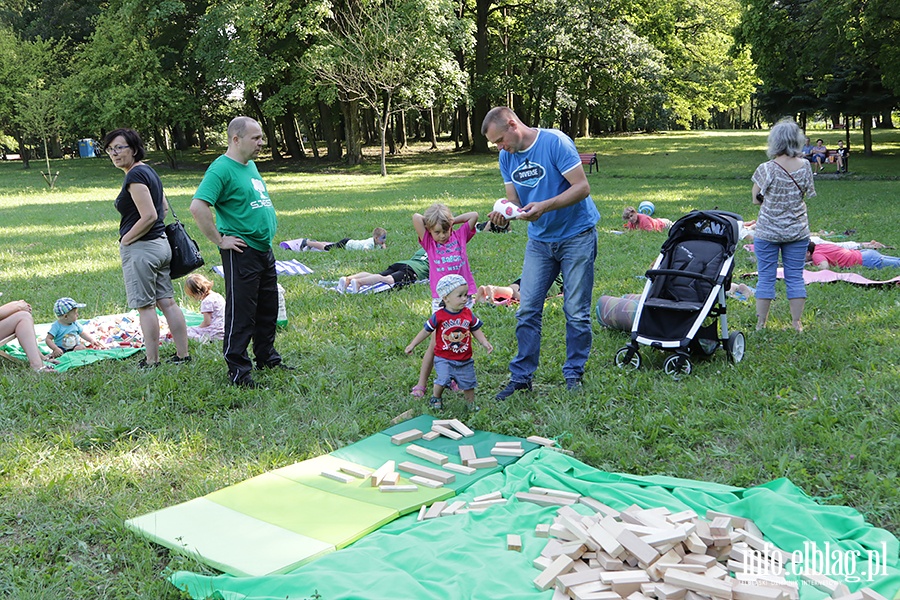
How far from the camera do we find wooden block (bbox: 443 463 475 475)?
4828 millimetres

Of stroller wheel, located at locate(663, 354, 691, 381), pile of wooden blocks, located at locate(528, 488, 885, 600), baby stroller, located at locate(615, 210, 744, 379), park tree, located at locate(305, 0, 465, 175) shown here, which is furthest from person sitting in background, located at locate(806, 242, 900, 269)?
park tree, located at locate(305, 0, 465, 175)

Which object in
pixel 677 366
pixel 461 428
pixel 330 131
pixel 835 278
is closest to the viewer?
pixel 461 428

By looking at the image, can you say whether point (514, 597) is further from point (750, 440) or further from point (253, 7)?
point (253, 7)

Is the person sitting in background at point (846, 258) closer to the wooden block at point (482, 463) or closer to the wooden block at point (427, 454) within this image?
the wooden block at point (482, 463)

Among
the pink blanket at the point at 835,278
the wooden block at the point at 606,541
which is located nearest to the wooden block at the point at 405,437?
the wooden block at the point at 606,541

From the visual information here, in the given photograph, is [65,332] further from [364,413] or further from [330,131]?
[330,131]

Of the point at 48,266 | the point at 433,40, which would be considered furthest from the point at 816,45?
the point at 48,266

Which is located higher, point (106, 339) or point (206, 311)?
point (206, 311)

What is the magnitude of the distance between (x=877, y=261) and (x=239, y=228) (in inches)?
342

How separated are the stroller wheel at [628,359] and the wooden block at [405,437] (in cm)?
207

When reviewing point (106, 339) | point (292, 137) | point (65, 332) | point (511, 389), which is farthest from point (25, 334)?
point (292, 137)

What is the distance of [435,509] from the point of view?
432cm

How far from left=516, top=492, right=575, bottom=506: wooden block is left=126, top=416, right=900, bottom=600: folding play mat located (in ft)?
0.11

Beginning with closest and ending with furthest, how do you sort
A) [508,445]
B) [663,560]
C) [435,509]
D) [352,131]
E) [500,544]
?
[663,560]
[500,544]
[435,509]
[508,445]
[352,131]
